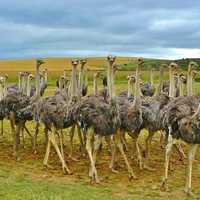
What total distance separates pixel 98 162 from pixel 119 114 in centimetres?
204

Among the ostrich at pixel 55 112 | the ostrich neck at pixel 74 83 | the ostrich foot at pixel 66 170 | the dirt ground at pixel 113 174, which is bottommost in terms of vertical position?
the dirt ground at pixel 113 174

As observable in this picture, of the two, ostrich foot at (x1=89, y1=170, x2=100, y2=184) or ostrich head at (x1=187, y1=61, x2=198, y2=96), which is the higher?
ostrich head at (x1=187, y1=61, x2=198, y2=96)

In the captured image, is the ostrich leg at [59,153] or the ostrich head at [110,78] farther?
the ostrich leg at [59,153]

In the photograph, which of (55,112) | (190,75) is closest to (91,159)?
(55,112)

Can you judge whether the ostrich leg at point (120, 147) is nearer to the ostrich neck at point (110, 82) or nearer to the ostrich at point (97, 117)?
the ostrich at point (97, 117)

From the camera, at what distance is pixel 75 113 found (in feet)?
43.4

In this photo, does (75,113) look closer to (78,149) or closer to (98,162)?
(98,162)

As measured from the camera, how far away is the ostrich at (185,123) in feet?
37.4

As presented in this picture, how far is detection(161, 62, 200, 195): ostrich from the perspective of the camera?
37.4 ft

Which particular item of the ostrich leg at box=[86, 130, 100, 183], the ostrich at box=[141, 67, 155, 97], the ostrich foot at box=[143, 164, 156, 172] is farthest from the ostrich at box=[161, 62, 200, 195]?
the ostrich at box=[141, 67, 155, 97]

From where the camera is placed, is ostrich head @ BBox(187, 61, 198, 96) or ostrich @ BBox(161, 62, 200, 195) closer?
ostrich @ BBox(161, 62, 200, 195)

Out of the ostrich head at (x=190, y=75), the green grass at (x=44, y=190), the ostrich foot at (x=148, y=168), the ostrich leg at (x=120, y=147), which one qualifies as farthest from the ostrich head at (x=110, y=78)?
the ostrich foot at (x=148, y=168)

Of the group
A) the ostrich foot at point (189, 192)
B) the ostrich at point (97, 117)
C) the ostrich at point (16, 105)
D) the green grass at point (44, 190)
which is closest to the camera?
the green grass at point (44, 190)

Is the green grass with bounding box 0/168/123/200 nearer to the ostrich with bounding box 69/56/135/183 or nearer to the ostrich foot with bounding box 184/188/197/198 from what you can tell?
the ostrich with bounding box 69/56/135/183
